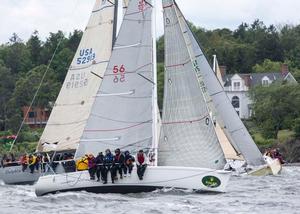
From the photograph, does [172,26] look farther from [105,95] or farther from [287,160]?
[287,160]

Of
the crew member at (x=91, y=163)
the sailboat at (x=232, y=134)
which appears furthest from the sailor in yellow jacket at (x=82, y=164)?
the sailboat at (x=232, y=134)

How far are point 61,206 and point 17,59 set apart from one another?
10059 cm

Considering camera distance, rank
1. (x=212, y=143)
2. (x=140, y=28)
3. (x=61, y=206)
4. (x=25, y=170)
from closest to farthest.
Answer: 1. (x=61, y=206)
2. (x=212, y=143)
3. (x=140, y=28)
4. (x=25, y=170)

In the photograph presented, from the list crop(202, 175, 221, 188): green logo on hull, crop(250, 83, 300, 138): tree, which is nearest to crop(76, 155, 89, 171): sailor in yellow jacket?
crop(202, 175, 221, 188): green logo on hull

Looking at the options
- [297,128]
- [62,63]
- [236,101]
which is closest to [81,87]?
[297,128]

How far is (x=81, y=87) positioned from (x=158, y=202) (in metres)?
13.9

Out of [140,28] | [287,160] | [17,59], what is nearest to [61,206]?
[140,28]

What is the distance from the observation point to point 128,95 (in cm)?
3020

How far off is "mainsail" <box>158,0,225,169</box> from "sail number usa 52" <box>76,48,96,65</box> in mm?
9597

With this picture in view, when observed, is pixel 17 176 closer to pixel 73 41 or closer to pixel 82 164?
pixel 82 164

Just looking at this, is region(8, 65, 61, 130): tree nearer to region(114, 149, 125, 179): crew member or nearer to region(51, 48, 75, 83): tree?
region(51, 48, 75, 83): tree

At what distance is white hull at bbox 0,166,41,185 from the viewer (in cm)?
3722

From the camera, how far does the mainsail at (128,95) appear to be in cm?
2986

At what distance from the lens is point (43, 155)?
1534 inches
